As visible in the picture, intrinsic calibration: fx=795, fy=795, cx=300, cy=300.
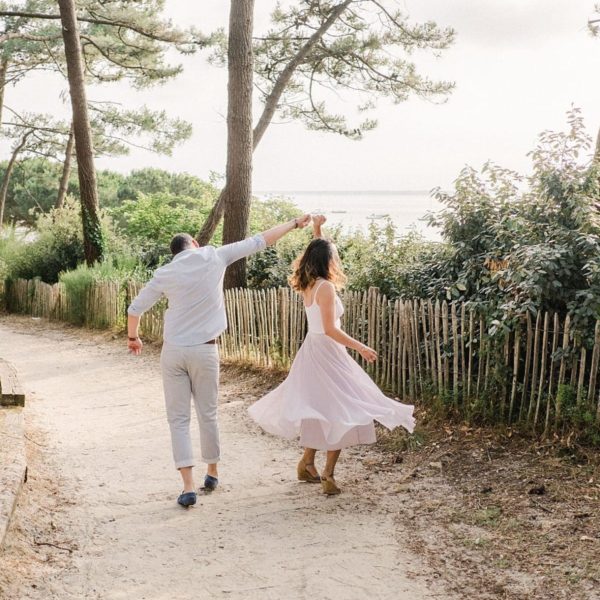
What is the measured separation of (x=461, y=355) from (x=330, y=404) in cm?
246

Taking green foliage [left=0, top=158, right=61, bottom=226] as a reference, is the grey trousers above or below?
below

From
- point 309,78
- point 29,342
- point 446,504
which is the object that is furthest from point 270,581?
point 309,78

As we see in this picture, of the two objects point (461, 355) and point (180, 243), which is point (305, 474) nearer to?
point (180, 243)

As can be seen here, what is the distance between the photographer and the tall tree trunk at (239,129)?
1306 cm

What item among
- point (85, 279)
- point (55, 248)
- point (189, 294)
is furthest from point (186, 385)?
point (55, 248)

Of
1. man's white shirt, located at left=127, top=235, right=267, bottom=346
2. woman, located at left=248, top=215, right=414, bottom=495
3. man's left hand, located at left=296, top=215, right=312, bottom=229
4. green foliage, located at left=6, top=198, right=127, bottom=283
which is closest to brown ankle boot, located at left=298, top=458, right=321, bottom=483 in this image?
woman, located at left=248, top=215, right=414, bottom=495

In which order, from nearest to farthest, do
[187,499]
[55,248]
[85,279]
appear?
1. [187,499]
2. [85,279]
3. [55,248]

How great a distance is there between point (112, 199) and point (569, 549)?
43.0 m

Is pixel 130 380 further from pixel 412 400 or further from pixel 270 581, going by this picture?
pixel 270 581

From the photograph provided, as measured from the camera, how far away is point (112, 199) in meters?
45.4

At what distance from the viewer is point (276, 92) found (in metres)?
18.7

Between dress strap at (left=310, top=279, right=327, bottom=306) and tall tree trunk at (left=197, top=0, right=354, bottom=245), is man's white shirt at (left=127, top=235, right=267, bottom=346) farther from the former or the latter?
tall tree trunk at (left=197, top=0, right=354, bottom=245)

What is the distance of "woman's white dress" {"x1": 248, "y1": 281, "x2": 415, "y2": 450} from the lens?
18.3 ft

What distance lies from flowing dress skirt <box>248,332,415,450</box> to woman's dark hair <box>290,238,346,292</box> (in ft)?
1.39
